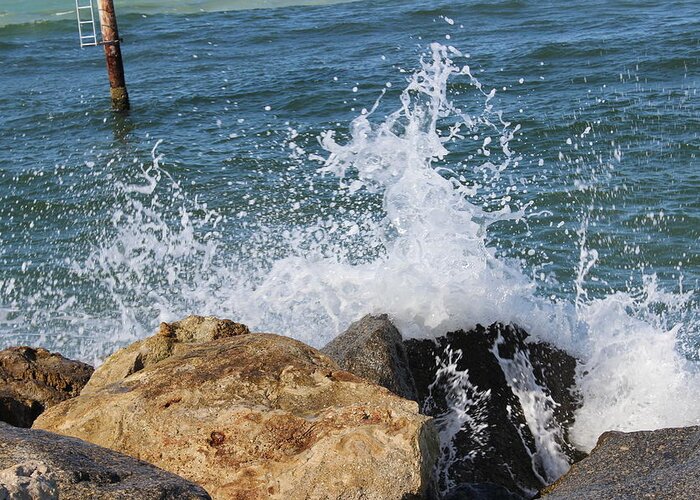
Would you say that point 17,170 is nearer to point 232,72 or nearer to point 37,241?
point 37,241

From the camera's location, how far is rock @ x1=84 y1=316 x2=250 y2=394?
16.1 ft

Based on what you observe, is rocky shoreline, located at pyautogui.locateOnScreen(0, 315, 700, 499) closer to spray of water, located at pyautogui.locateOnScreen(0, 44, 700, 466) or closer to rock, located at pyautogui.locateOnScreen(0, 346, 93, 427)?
rock, located at pyautogui.locateOnScreen(0, 346, 93, 427)

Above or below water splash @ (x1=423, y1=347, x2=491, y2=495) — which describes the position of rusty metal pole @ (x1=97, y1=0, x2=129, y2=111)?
above

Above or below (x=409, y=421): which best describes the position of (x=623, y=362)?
below

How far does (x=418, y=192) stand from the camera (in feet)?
24.9

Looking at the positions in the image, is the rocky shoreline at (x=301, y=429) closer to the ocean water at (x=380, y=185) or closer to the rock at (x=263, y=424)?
the rock at (x=263, y=424)

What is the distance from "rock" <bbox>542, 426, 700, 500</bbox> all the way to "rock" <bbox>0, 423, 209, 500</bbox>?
5.52ft

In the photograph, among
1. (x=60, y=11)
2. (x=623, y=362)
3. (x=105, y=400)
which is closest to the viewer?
(x=105, y=400)

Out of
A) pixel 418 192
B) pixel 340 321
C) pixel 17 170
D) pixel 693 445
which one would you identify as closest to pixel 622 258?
pixel 418 192

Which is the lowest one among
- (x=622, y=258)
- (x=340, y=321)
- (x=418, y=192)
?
(x=622, y=258)

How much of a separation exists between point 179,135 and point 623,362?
7.67 m

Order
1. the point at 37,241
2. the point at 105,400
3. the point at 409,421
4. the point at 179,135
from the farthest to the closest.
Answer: the point at 179,135
the point at 37,241
the point at 105,400
the point at 409,421

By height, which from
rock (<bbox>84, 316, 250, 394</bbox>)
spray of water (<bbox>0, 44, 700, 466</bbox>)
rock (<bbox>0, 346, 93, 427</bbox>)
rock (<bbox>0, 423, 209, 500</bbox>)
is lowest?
spray of water (<bbox>0, 44, 700, 466</bbox>)

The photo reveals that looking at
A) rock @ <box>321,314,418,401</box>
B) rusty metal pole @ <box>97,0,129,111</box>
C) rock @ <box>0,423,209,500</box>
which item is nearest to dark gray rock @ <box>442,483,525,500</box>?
rock @ <box>321,314,418,401</box>
